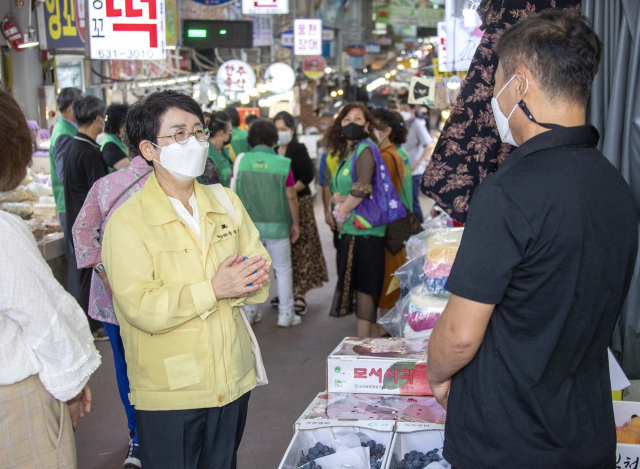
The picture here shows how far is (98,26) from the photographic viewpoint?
6.76 meters

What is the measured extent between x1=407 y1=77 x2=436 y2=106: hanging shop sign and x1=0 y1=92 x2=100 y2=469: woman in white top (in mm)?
6058

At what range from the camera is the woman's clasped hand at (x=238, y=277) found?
2.34 metres

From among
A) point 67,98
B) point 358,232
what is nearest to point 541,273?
point 358,232

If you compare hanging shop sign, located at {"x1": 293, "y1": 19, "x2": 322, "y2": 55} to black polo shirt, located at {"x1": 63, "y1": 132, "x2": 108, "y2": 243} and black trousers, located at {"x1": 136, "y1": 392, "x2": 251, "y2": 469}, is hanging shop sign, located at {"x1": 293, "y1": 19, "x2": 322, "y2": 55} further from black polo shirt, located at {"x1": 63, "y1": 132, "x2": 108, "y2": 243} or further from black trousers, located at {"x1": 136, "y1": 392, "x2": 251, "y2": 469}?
→ black trousers, located at {"x1": 136, "y1": 392, "x2": 251, "y2": 469}

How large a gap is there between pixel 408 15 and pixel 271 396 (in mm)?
23230

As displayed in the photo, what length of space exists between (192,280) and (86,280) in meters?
3.58

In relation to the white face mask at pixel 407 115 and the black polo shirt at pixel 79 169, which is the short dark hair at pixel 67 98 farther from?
the white face mask at pixel 407 115

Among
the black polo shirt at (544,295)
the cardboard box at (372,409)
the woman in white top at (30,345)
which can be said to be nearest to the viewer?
the black polo shirt at (544,295)

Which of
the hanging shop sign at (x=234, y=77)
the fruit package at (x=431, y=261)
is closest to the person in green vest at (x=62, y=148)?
the fruit package at (x=431, y=261)

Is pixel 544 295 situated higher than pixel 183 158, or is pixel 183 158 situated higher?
pixel 183 158

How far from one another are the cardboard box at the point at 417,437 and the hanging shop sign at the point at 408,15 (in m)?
24.3

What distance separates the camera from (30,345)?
1.89m

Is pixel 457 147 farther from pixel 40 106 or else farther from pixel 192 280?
pixel 40 106

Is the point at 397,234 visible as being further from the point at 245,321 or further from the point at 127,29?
the point at 127,29
